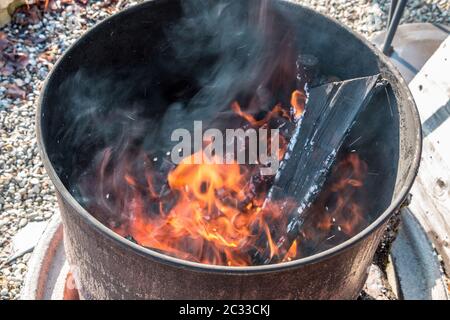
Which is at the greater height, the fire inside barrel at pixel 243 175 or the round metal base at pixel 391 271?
the fire inside barrel at pixel 243 175

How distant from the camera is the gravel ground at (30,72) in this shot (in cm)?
343

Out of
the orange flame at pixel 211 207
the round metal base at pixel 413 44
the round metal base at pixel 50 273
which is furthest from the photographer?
the round metal base at pixel 413 44

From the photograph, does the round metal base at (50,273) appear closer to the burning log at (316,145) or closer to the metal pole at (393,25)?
the burning log at (316,145)

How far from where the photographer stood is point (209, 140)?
10.2ft

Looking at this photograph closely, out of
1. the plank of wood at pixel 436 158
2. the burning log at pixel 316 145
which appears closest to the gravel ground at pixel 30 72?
the plank of wood at pixel 436 158

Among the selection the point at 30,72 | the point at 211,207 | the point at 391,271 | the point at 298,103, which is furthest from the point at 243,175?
the point at 30,72

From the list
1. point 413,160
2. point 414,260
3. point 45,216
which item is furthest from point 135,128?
point 414,260

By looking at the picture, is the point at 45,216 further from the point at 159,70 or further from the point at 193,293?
the point at 193,293

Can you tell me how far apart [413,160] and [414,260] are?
126cm

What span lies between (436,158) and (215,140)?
137cm

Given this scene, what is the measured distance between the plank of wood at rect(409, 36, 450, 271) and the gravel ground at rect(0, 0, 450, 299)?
1.40 meters

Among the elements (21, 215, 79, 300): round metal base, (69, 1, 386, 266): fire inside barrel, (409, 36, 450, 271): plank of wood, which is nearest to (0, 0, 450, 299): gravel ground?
(21, 215, 79, 300): round metal base

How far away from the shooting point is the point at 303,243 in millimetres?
2660

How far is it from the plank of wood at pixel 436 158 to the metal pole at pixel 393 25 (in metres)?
0.62
